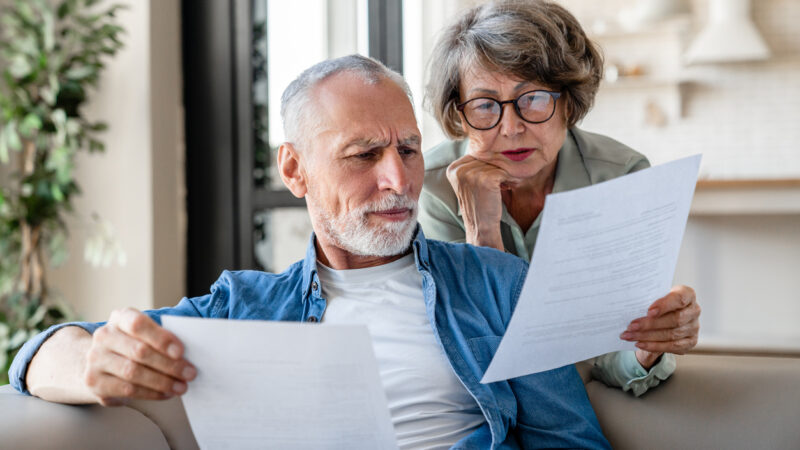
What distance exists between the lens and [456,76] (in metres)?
1.73

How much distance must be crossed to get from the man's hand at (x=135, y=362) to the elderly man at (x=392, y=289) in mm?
188

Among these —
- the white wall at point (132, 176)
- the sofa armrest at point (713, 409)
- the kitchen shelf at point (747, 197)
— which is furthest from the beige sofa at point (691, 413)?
the white wall at point (132, 176)

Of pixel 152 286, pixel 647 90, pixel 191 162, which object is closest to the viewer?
pixel 152 286

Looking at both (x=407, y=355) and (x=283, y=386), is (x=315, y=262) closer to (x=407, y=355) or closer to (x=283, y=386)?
(x=407, y=355)

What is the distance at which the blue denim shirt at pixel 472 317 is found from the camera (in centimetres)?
127

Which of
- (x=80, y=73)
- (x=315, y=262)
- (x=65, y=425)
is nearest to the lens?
(x=65, y=425)

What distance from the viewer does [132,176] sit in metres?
3.40

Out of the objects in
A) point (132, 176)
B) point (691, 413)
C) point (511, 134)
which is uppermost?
point (511, 134)

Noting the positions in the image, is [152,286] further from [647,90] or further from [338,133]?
[647,90]

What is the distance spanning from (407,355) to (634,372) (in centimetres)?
39

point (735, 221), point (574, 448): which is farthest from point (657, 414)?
point (735, 221)

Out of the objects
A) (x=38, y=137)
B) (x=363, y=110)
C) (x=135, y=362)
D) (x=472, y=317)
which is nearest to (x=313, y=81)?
(x=363, y=110)

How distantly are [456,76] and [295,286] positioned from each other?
622 millimetres

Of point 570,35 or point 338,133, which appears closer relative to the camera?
point 338,133
